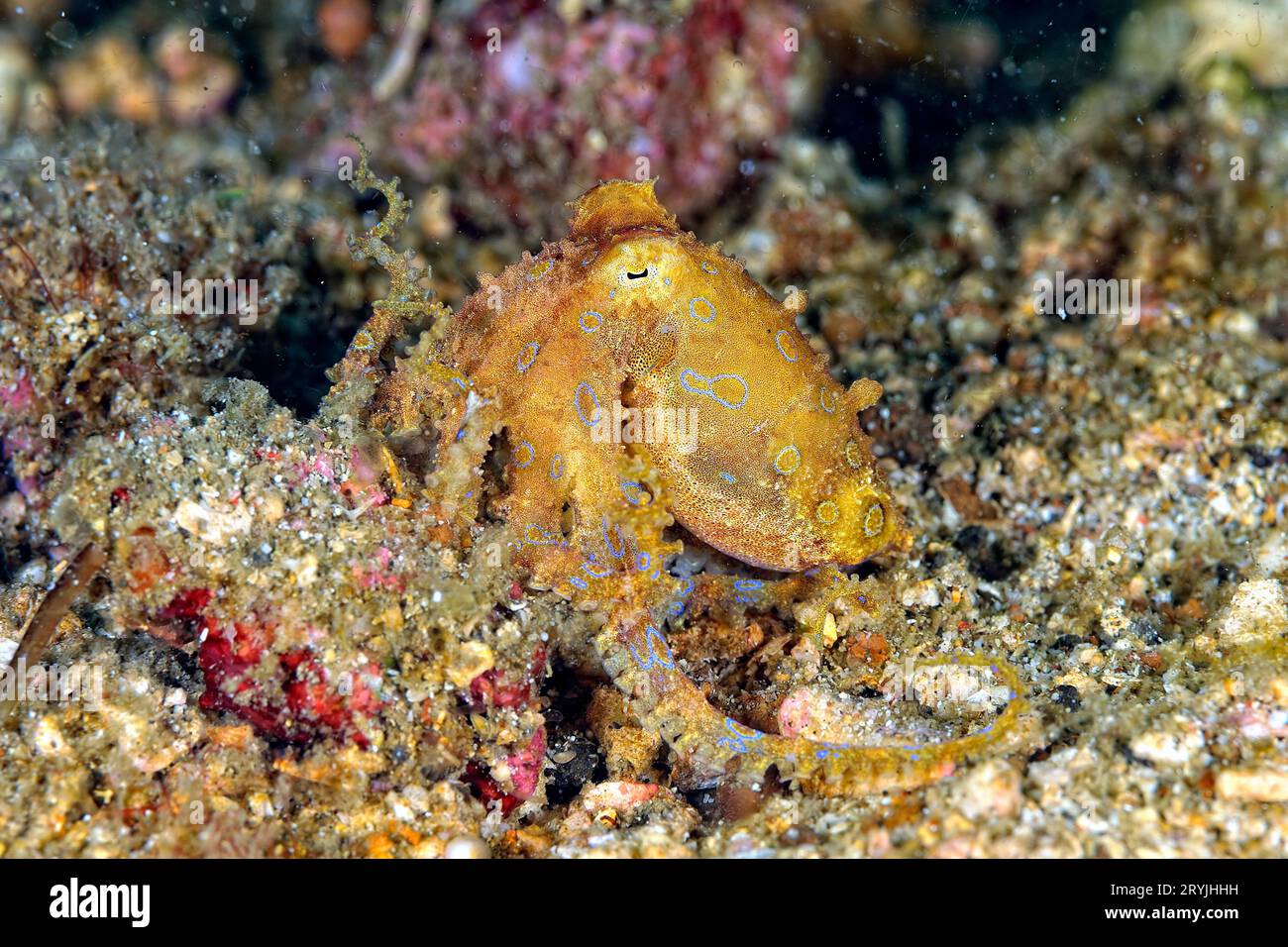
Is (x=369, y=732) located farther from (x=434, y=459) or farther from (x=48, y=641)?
(x=48, y=641)

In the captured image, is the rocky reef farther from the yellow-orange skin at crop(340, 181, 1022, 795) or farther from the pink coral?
the yellow-orange skin at crop(340, 181, 1022, 795)

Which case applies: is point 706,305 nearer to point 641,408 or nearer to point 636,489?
point 641,408

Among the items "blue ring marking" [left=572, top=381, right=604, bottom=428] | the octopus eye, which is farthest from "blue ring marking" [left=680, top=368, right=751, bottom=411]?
the octopus eye

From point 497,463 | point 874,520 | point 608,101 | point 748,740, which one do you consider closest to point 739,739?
point 748,740

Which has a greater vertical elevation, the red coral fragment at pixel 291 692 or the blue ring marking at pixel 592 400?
the blue ring marking at pixel 592 400

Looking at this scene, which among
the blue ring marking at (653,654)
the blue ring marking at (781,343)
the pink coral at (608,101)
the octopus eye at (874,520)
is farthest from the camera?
the pink coral at (608,101)

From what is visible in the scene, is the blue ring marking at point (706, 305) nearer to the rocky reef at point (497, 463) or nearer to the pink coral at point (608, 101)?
the rocky reef at point (497, 463)

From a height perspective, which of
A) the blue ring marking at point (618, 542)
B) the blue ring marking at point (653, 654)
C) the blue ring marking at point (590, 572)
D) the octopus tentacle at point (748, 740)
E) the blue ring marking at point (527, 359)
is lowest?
the octopus tentacle at point (748, 740)

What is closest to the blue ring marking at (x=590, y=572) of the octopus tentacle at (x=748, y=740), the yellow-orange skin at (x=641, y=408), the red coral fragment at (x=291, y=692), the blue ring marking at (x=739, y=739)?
the yellow-orange skin at (x=641, y=408)
